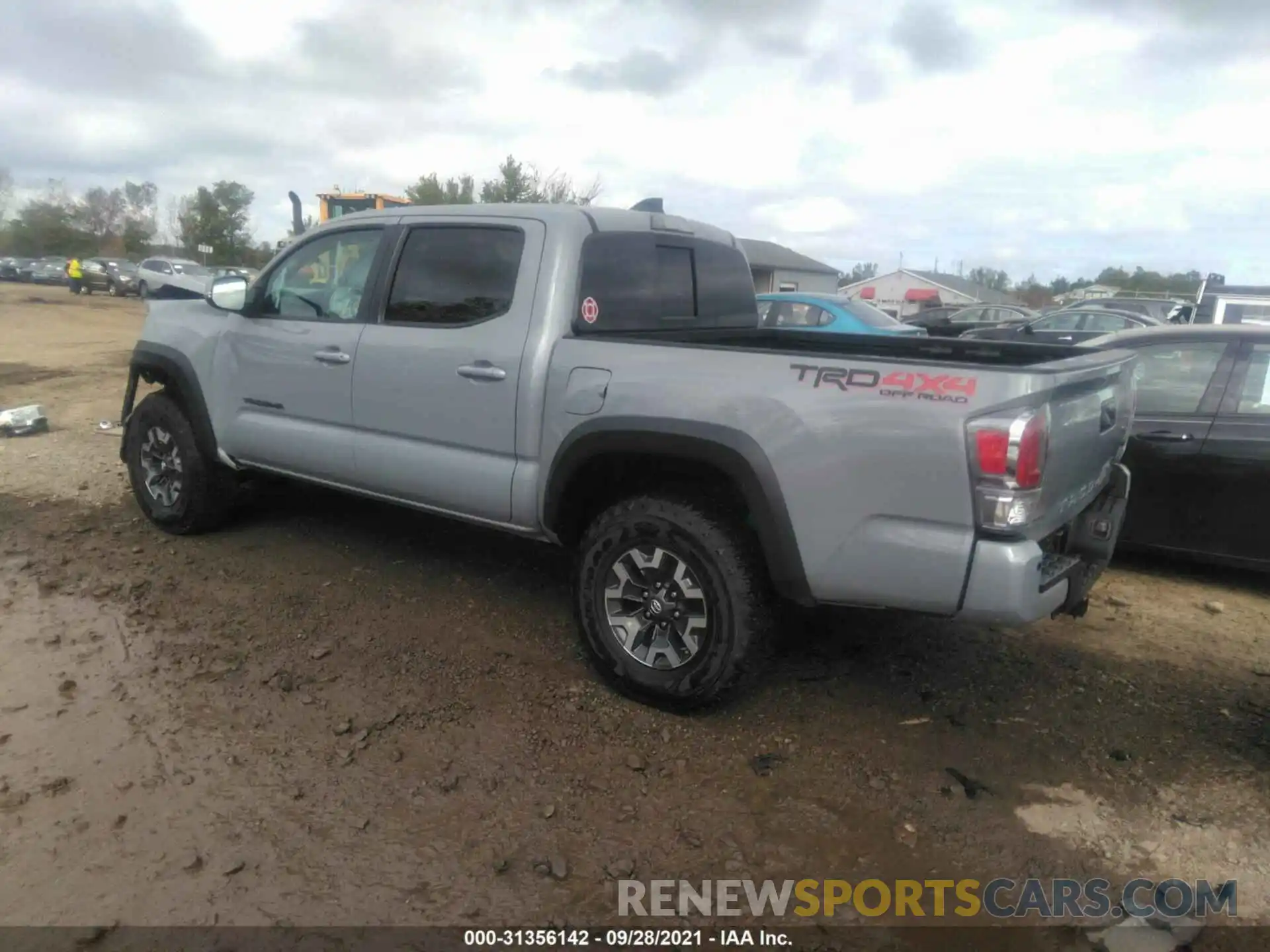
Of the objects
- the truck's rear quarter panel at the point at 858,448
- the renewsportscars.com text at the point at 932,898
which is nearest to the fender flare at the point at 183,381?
the truck's rear quarter panel at the point at 858,448

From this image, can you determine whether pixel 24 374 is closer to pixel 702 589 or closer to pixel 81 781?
pixel 81 781

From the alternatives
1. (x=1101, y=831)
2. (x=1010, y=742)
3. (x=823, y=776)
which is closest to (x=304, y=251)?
(x=823, y=776)

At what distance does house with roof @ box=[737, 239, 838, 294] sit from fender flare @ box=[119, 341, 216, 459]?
40.4 m

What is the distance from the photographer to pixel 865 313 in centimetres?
1163

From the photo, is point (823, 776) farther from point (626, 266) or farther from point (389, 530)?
point (389, 530)

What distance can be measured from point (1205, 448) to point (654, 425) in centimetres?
333

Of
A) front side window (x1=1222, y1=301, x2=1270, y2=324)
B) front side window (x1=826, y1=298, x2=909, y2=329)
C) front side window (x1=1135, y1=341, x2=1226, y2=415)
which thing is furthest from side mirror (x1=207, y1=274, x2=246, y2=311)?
front side window (x1=1222, y1=301, x2=1270, y2=324)

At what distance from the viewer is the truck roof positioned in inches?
150

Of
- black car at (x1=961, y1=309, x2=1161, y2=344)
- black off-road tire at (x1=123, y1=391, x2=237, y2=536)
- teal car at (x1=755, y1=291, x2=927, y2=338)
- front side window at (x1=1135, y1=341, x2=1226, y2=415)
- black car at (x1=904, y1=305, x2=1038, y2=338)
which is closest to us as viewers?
front side window at (x1=1135, y1=341, x2=1226, y2=415)

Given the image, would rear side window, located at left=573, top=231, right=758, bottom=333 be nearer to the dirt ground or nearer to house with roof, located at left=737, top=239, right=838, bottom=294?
the dirt ground

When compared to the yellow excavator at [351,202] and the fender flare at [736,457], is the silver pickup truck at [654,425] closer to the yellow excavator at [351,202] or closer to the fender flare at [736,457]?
the fender flare at [736,457]

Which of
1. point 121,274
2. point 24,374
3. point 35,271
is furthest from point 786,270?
point 24,374

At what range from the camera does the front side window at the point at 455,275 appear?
3.79m

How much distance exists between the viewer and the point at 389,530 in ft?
18.0
